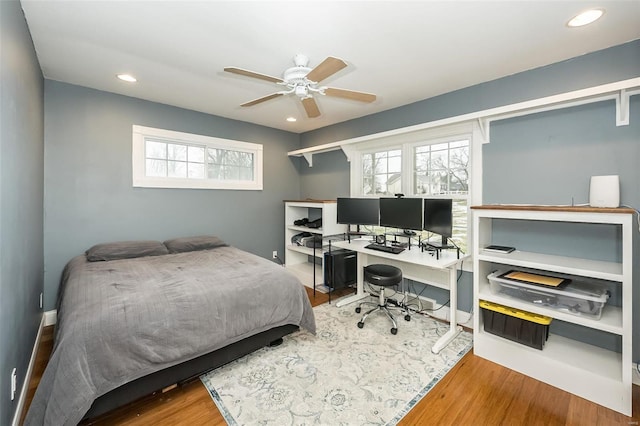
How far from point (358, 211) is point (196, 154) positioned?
7.93 ft

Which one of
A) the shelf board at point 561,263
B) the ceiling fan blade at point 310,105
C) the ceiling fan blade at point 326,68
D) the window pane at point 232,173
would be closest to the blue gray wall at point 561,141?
the shelf board at point 561,263

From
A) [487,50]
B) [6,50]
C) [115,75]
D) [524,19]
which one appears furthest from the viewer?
[115,75]

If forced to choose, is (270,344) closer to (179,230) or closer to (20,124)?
(179,230)

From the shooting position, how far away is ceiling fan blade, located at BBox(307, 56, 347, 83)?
5.63 feet

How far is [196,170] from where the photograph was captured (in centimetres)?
385

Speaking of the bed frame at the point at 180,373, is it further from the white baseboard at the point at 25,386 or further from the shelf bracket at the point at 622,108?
the shelf bracket at the point at 622,108

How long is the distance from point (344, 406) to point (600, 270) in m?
1.97

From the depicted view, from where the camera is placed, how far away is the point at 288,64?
236 cm

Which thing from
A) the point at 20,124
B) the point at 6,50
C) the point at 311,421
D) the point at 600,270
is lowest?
the point at 311,421

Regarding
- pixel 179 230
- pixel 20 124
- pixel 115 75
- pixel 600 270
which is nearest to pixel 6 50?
pixel 20 124

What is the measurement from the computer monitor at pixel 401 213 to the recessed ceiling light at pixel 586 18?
166cm

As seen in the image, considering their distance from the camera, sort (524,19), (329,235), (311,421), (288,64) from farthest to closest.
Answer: (329,235), (288,64), (524,19), (311,421)

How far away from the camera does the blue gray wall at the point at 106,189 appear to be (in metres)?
2.85

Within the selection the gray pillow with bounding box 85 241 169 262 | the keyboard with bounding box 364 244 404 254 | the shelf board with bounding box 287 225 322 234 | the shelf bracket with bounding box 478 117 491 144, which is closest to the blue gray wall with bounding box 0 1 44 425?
the gray pillow with bounding box 85 241 169 262
